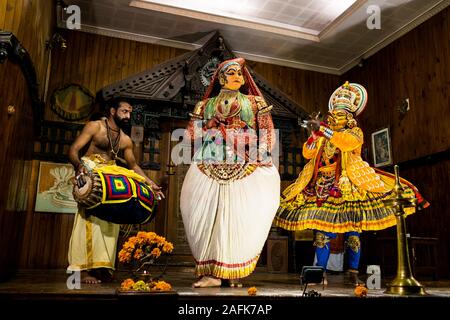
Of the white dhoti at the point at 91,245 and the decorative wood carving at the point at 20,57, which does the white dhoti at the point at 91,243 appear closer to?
the white dhoti at the point at 91,245

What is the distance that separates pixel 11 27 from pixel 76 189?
1.39 metres

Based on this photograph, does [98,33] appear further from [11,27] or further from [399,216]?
[399,216]

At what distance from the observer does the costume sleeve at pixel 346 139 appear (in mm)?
3977

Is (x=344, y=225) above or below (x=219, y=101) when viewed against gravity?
below

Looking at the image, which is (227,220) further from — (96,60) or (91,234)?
(96,60)

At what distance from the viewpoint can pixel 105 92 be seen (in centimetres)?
591

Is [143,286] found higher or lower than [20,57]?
lower

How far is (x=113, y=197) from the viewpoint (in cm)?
329

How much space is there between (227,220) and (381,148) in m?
4.61

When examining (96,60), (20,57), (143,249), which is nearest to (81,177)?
(143,249)

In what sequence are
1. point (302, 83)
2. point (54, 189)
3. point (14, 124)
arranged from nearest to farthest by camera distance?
point (14, 124) → point (54, 189) → point (302, 83)

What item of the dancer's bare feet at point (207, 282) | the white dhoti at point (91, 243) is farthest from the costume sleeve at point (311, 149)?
the white dhoti at point (91, 243)
